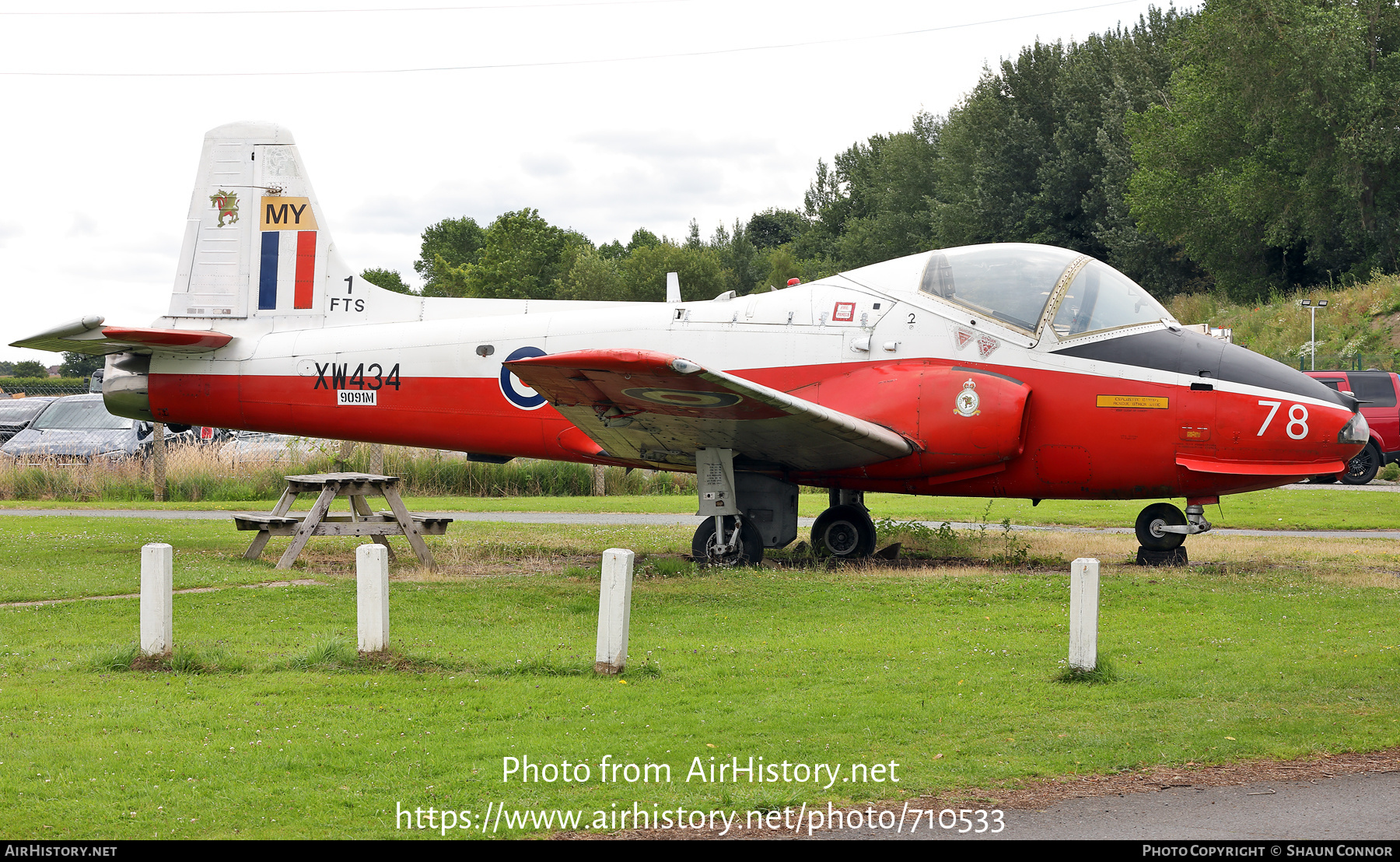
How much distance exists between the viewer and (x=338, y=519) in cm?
1378

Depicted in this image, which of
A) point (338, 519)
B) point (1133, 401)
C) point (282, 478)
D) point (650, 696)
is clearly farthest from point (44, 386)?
point (650, 696)

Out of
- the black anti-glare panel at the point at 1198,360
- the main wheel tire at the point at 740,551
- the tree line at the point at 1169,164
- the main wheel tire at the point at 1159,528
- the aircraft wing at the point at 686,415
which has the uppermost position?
the tree line at the point at 1169,164

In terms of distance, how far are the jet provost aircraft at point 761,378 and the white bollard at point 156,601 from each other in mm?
3516

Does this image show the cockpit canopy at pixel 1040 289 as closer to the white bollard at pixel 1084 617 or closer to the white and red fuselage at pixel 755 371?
the white and red fuselage at pixel 755 371

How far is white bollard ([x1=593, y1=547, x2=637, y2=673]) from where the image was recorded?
25.7 feet

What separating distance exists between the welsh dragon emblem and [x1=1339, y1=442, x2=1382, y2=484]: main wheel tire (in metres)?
24.6

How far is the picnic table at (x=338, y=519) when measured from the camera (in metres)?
13.5

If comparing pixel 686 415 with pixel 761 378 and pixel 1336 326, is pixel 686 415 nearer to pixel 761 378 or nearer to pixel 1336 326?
pixel 761 378

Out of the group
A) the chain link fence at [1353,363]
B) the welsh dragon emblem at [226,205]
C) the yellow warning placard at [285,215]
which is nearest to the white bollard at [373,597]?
the yellow warning placard at [285,215]

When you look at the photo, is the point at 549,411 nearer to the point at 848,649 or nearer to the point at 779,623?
the point at 779,623

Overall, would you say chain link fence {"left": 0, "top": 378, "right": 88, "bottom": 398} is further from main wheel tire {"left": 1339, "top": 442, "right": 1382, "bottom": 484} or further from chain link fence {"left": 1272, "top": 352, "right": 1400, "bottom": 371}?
main wheel tire {"left": 1339, "top": 442, "right": 1382, "bottom": 484}

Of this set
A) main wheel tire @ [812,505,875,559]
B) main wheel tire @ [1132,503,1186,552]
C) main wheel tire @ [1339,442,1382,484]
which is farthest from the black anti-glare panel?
main wheel tire @ [1339,442,1382,484]

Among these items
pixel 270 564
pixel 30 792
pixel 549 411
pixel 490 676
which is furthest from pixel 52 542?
pixel 30 792

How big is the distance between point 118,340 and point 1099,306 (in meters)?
11.7
